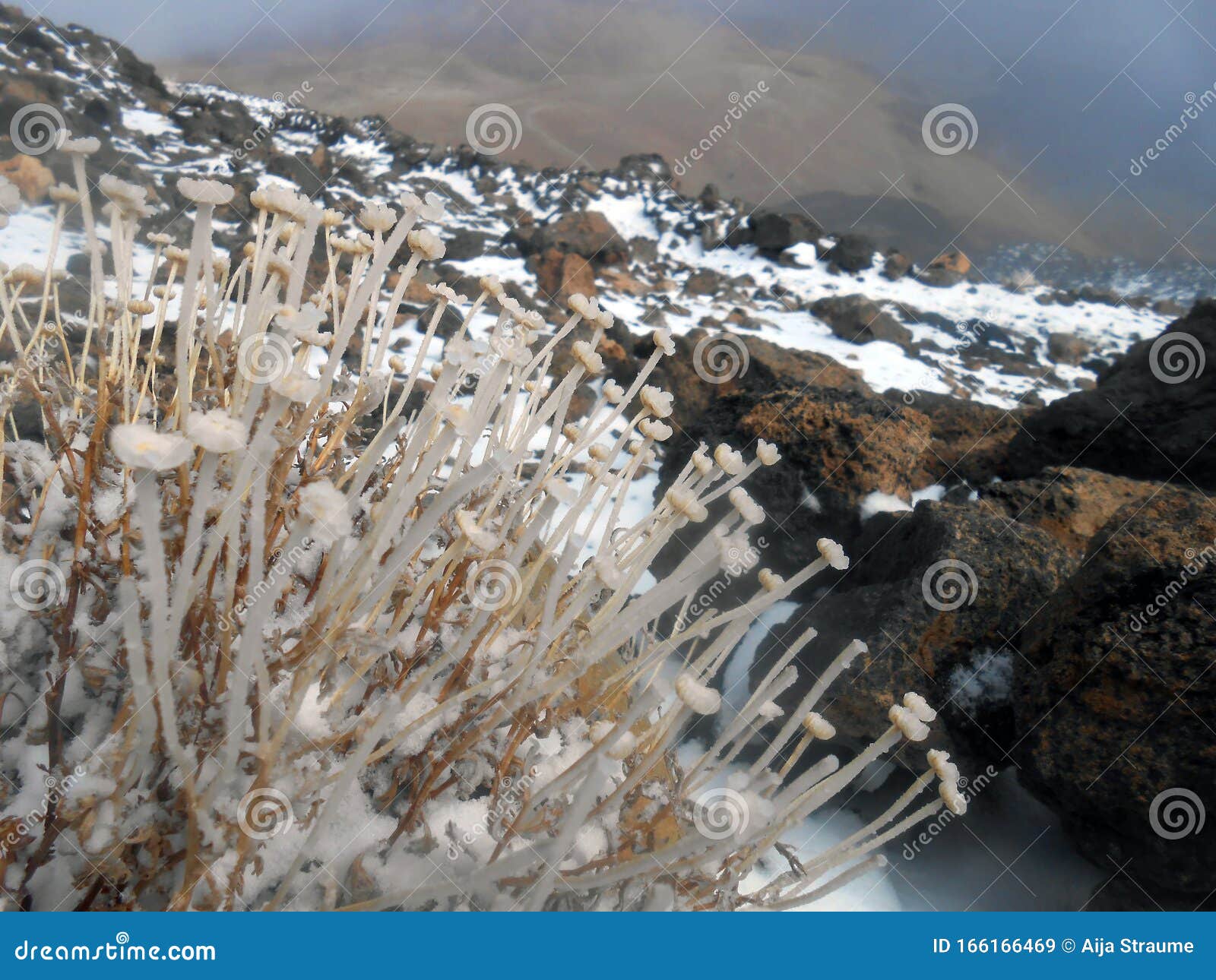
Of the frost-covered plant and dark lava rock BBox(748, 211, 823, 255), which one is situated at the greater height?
dark lava rock BBox(748, 211, 823, 255)

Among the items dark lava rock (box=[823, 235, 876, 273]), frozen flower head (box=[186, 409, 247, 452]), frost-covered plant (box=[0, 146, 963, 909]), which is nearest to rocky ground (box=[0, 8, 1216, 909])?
frost-covered plant (box=[0, 146, 963, 909])

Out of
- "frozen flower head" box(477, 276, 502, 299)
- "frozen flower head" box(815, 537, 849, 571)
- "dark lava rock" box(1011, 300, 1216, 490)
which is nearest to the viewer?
"frozen flower head" box(815, 537, 849, 571)

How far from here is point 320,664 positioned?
90 cm

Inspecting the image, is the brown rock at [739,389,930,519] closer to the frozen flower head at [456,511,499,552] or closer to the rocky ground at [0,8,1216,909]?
the rocky ground at [0,8,1216,909]

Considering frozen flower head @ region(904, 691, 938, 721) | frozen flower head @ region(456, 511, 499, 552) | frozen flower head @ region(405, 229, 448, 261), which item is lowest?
frozen flower head @ region(456, 511, 499, 552)

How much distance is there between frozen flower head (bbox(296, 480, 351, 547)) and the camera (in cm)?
74

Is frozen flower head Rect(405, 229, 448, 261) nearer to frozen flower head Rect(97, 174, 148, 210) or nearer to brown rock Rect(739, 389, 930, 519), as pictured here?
frozen flower head Rect(97, 174, 148, 210)

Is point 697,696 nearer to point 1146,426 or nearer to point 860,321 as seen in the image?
point 1146,426

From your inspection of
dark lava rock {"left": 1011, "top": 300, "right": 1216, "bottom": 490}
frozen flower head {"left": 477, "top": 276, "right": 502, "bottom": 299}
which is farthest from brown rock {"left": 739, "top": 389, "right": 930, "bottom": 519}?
frozen flower head {"left": 477, "top": 276, "right": 502, "bottom": 299}

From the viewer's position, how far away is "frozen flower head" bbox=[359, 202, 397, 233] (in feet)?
4.62

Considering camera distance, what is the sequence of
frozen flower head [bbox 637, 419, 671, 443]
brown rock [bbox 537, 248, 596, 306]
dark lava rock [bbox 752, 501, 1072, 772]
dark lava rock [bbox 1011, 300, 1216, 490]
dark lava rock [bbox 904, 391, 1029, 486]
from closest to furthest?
frozen flower head [bbox 637, 419, 671, 443] → dark lava rock [bbox 752, 501, 1072, 772] → dark lava rock [bbox 1011, 300, 1216, 490] → dark lava rock [bbox 904, 391, 1029, 486] → brown rock [bbox 537, 248, 596, 306]

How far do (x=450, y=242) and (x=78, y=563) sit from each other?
11786 millimetres

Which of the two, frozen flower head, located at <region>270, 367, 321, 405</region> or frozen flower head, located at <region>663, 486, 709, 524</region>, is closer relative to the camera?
frozen flower head, located at <region>270, 367, 321, 405</region>

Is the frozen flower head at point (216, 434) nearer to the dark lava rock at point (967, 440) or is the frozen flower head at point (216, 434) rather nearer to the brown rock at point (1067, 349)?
the dark lava rock at point (967, 440)
